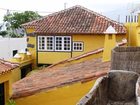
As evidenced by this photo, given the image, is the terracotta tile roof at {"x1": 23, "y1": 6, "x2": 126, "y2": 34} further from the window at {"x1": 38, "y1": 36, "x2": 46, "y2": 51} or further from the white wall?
the white wall

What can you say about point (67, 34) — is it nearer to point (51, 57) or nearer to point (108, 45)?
point (51, 57)

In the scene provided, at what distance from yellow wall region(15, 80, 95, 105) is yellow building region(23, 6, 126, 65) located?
14.3m

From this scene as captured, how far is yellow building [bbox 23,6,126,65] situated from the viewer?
80.9ft

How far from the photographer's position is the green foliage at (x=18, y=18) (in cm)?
4459

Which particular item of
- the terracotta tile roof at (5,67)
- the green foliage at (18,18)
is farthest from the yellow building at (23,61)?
the green foliage at (18,18)

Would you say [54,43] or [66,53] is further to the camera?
[54,43]

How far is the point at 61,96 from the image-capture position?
998 cm

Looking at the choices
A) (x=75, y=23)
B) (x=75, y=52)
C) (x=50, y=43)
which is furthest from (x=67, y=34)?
(x=50, y=43)

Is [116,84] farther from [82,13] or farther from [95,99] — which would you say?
[82,13]

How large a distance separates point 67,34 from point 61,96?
15069mm

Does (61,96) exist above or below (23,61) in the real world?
above

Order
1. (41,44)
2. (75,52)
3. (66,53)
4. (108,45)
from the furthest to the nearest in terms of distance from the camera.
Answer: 1. (41,44)
2. (66,53)
3. (75,52)
4. (108,45)

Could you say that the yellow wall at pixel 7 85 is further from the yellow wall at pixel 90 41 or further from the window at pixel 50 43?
the window at pixel 50 43

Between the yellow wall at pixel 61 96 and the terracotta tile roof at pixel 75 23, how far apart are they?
14.2m
